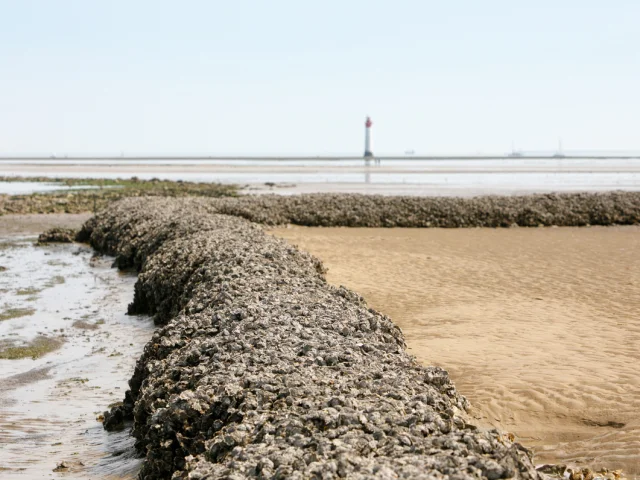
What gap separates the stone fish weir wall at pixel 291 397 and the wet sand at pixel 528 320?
1.07m

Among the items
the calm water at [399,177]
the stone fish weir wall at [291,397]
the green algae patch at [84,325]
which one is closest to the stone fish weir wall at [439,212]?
the green algae patch at [84,325]

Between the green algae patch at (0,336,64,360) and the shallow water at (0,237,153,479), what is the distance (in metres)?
0.07

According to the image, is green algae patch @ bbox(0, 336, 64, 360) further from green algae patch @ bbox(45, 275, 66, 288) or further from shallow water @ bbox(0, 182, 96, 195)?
shallow water @ bbox(0, 182, 96, 195)

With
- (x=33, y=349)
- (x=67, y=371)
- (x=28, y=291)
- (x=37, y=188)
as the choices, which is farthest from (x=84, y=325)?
(x=37, y=188)

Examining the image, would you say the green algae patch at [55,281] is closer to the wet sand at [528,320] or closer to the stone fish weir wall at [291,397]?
the wet sand at [528,320]

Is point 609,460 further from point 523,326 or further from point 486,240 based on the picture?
point 486,240

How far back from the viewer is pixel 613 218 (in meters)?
25.5

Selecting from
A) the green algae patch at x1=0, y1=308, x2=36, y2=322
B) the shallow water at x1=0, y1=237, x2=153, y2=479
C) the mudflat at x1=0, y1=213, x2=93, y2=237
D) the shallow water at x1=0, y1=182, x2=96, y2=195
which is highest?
the shallow water at x1=0, y1=182, x2=96, y2=195

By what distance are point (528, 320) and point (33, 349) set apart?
724 cm

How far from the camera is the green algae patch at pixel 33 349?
1041cm

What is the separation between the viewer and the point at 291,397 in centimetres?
559

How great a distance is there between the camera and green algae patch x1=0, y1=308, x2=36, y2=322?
12.8 m

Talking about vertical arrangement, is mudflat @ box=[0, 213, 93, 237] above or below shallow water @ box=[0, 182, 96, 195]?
below

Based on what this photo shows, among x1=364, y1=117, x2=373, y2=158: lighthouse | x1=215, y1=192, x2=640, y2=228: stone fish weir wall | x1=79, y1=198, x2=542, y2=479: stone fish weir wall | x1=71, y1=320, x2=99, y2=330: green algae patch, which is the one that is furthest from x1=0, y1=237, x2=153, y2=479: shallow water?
x1=364, y1=117, x2=373, y2=158: lighthouse
